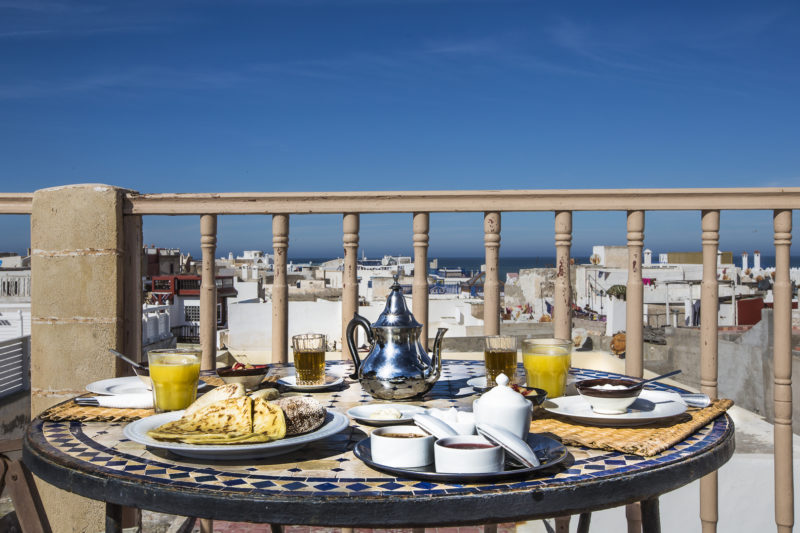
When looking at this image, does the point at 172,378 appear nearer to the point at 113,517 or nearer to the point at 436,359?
the point at 113,517

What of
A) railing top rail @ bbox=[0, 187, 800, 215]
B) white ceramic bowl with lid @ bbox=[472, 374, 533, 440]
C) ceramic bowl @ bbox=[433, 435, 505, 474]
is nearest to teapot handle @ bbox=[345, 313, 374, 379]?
white ceramic bowl with lid @ bbox=[472, 374, 533, 440]

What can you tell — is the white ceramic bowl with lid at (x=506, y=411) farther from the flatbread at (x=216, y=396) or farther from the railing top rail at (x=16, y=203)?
the railing top rail at (x=16, y=203)

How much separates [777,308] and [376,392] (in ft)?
5.89

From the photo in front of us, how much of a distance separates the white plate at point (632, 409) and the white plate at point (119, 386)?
0.90 m

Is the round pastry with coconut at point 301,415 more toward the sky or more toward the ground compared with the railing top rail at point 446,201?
more toward the ground

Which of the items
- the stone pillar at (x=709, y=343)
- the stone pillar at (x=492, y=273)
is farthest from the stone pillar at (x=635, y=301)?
the stone pillar at (x=492, y=273)

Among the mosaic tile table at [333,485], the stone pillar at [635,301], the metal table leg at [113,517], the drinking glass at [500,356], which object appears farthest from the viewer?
the stone pillar at [635,301]

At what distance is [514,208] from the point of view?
111 inches

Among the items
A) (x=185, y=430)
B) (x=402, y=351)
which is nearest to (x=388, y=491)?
(x=185, y=430)

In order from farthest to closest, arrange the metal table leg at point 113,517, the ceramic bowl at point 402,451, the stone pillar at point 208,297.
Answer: the stone pillar at point 208,297 < the metal table leg at point 113,517 < the ceramic bowl at point 402,451

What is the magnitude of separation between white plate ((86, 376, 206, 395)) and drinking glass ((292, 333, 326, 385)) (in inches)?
10.0

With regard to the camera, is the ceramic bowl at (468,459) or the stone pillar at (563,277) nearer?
the ceramic bowl at (468,459)

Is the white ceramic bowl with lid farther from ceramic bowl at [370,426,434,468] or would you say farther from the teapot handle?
the teapot handle

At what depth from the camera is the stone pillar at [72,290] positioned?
280 cm
